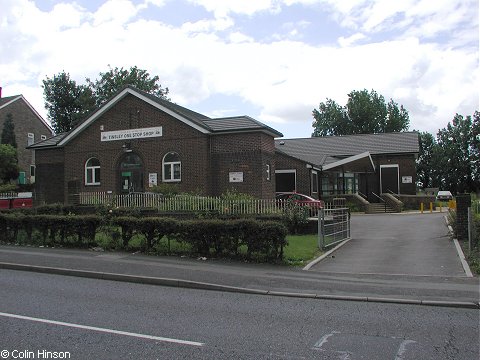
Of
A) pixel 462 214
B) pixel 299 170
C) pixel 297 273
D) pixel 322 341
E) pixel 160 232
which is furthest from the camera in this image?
pixel 299 170

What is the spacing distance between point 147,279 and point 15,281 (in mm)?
2752

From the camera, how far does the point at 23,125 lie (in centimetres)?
4919

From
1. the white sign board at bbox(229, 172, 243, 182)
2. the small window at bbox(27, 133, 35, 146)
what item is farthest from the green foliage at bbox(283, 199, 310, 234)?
the small window at bbox(27, 133, 35, 146)

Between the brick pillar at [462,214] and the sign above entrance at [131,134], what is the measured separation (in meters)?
16.5

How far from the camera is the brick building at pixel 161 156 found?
991 inches

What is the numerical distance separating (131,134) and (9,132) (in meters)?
23.6

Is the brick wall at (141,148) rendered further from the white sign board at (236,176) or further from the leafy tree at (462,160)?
the leafy tree at (462,160)

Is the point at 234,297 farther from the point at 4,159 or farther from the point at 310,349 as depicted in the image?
the point at 4,159

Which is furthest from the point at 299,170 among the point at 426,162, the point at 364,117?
the point at 426,162

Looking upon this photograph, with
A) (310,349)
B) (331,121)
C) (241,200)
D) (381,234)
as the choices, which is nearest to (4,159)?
(241,200)

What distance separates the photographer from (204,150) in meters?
25.4

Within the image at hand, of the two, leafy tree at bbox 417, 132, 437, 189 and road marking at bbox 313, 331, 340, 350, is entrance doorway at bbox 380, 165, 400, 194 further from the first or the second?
leafy tree at bbox 417, 132, 437, 189

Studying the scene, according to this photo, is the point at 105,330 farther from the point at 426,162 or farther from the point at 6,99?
the point at 426,162

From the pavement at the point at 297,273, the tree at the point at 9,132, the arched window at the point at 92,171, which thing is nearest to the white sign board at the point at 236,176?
the arched window at the point at 92,171
